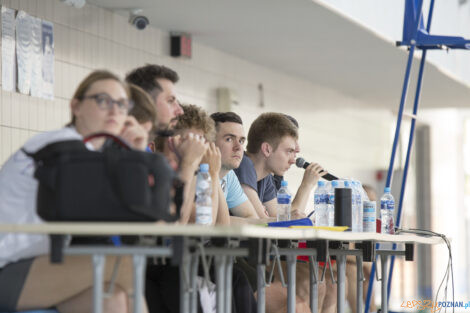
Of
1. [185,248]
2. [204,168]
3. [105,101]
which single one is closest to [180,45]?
[204,168]

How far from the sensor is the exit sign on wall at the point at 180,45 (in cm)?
611

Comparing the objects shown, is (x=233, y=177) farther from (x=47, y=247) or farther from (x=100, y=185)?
(x=100, y=185)

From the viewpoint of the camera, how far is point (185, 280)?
2445 millimetres

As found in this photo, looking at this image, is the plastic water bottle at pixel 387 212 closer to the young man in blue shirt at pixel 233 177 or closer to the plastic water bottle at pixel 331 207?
the plastic water bottle at pixel 331 207

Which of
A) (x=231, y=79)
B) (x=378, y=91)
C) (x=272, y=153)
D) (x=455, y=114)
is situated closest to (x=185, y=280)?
(x=272, y=153)

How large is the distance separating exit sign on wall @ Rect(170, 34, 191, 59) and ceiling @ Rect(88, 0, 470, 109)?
7 centimetres

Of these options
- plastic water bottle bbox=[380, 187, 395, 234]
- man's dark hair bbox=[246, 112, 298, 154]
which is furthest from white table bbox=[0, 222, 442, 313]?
man's dark hair bbox=[246, 112, 298, 154]

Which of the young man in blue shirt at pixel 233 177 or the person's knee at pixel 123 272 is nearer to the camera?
the person's knee at pixel 123 272

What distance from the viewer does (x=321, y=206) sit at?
364cm

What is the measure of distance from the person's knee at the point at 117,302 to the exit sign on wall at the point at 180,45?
391cm

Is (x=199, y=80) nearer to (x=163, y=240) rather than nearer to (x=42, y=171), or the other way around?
(x=163, y=240)

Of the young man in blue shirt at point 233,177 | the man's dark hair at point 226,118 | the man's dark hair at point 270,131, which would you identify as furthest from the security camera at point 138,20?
the young man in blue shirt at point 233,177

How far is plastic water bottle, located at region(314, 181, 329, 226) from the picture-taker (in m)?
3.59

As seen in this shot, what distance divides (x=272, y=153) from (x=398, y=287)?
7.29 m
